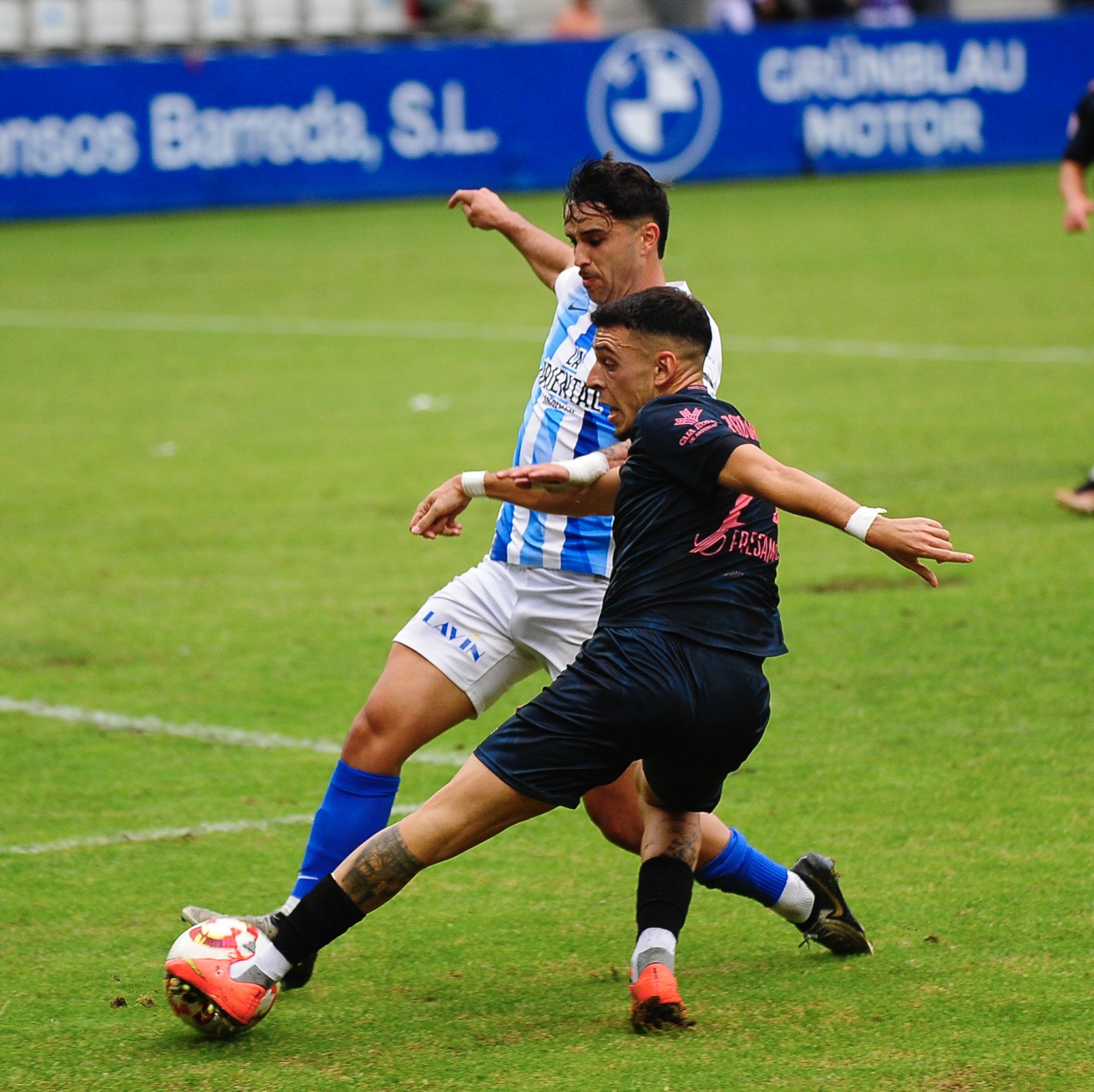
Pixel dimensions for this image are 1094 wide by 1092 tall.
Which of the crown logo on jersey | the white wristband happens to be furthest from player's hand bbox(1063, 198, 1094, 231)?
the white wristband

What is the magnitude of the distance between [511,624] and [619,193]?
1237 mm

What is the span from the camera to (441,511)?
4738mm

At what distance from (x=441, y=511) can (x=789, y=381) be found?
9153mm

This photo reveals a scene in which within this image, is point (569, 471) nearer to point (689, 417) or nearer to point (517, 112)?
point (689, 417)

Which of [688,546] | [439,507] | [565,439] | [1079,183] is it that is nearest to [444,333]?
[1079,183]

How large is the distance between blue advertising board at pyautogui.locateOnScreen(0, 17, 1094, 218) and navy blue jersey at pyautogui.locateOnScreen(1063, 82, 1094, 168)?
528 inches

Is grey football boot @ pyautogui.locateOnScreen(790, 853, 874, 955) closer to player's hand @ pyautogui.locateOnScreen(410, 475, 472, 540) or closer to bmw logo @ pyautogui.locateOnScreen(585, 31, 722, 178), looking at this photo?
player's hand @ pyautogui.locateOnScreen(410, 475, 472, 540)

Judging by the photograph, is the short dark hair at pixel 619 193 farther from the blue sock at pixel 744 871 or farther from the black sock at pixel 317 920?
the black sock at pixel 317 920

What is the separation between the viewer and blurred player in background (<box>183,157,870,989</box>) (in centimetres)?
493

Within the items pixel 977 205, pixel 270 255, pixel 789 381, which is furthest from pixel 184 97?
pixel 789 381

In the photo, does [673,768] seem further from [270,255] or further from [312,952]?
[270,255]

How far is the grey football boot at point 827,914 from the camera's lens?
16.1 ft

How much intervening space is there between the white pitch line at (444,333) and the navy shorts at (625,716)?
33.0ft

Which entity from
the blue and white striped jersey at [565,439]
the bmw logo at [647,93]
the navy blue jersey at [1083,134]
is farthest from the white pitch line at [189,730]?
the bmw logo at [647,93]
